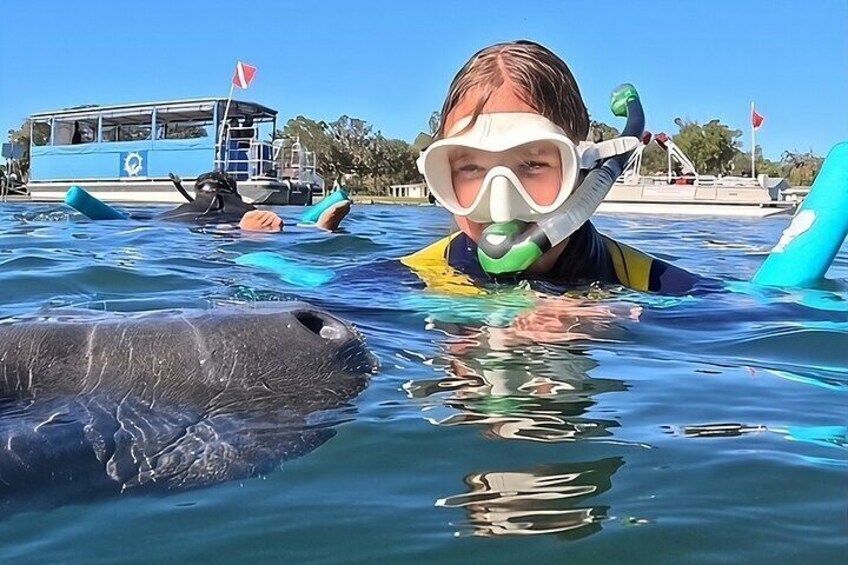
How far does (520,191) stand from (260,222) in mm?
6444

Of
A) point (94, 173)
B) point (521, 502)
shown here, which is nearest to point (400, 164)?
point (94, 173)

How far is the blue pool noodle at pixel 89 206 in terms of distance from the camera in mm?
10742

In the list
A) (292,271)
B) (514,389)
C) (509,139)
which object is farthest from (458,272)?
(514,389)

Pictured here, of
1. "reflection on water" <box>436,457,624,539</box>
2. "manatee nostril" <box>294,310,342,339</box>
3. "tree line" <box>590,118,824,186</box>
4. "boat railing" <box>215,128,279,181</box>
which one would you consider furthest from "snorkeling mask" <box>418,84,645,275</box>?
"tree line" <box>590,118,824,186</box>

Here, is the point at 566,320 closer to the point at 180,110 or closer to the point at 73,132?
the point at 180,110

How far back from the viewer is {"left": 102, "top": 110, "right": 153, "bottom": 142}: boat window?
3234 cm

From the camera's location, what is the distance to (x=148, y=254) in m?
6.99

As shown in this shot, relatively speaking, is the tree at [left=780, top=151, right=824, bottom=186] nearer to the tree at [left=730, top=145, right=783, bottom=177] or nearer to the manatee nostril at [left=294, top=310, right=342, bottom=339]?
the tree at [left=730, top=145, right=783, bottom=177]

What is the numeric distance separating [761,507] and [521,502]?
0.45 meters

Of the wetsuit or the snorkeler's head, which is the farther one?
the wetsuit

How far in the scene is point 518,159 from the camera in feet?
12.9

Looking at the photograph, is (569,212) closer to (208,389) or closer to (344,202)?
(208,389)

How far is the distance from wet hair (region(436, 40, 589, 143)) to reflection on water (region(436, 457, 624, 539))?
2.42 meters

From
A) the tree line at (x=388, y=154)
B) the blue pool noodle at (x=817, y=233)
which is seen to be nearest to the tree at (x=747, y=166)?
the tree line at (x=388, y=154)
